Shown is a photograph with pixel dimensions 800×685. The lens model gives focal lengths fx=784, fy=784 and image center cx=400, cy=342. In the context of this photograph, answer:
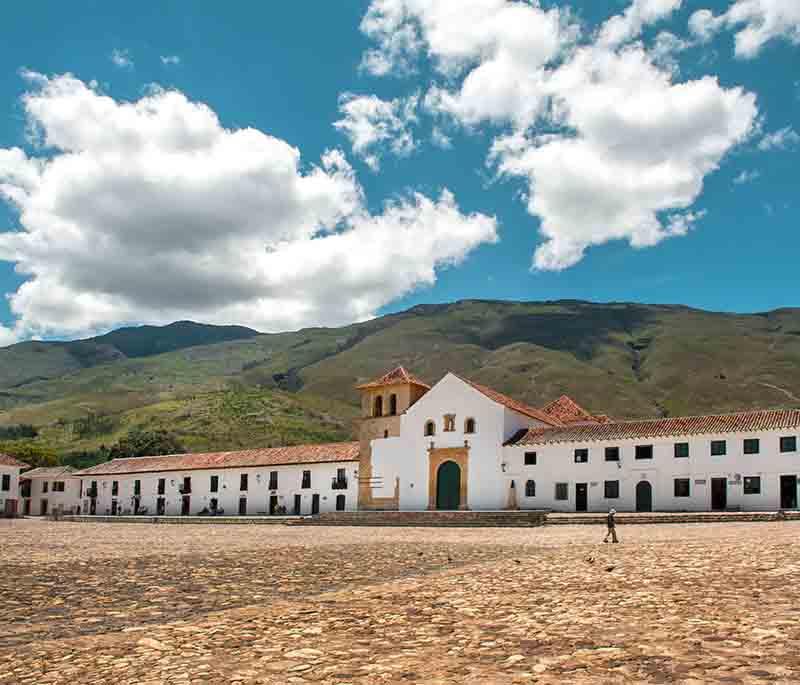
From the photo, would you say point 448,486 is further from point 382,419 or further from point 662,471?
point 662,471

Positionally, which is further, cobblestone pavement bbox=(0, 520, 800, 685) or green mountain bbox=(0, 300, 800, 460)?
green mountain bbox=(0, 300, 800, 460)

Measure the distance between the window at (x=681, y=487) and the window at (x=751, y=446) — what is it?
3160 mm

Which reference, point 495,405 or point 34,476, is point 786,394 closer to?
point 495,405

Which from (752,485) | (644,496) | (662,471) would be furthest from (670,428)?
(752,485)

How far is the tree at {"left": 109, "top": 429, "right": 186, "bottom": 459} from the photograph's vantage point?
80.9 m

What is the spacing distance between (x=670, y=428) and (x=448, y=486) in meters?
13.0

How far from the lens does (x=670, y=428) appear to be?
1532 inches

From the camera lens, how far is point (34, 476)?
71.8 metres

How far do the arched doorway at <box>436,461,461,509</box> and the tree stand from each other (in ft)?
142

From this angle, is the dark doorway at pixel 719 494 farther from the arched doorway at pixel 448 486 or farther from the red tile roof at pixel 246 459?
the red tile roof at pixel 246 459

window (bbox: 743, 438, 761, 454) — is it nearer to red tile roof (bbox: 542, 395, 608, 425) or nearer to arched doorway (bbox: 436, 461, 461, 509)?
arched doorway (bbox: 436, 461, 461, 509)

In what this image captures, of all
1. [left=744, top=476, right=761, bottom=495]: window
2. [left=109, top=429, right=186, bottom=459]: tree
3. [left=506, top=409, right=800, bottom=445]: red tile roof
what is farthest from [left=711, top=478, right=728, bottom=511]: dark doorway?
[left=109, top=429, right=186, bottom=459]: tree

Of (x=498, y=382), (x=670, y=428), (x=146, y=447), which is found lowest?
(x=146, y=447)

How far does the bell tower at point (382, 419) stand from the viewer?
156 ft
